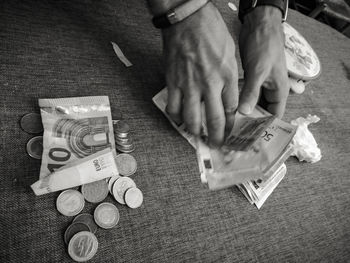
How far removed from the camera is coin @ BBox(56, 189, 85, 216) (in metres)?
0.53

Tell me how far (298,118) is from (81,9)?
855mm

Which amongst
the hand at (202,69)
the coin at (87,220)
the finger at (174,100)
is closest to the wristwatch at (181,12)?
the hand at (202,69)

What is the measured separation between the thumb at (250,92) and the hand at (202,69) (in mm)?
43

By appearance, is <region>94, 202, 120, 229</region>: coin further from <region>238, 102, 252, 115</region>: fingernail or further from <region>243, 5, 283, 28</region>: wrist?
<region>243, 5, 283, 28</region>: wrist

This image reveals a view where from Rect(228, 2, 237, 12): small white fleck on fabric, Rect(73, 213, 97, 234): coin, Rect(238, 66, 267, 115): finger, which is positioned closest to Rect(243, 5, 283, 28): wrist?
Rect(238, 66, 267, 115): finger

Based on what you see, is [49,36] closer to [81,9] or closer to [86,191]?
[81,9]

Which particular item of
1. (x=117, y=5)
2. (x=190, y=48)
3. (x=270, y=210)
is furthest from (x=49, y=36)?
(x=270, y=210)

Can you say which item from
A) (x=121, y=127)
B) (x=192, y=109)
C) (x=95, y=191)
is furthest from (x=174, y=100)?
(x=95, y=191)

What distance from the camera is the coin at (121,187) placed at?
1.89 ft

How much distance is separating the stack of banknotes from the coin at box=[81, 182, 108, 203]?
0.83 ft

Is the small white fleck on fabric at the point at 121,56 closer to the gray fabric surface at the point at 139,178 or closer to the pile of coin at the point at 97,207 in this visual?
the gray fabric surface at the point at 139,178

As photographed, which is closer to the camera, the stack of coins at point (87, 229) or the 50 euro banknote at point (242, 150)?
the stack of coins at point (87, 229)

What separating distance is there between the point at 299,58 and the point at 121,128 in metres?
0.83

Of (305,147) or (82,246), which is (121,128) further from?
(305,147)
